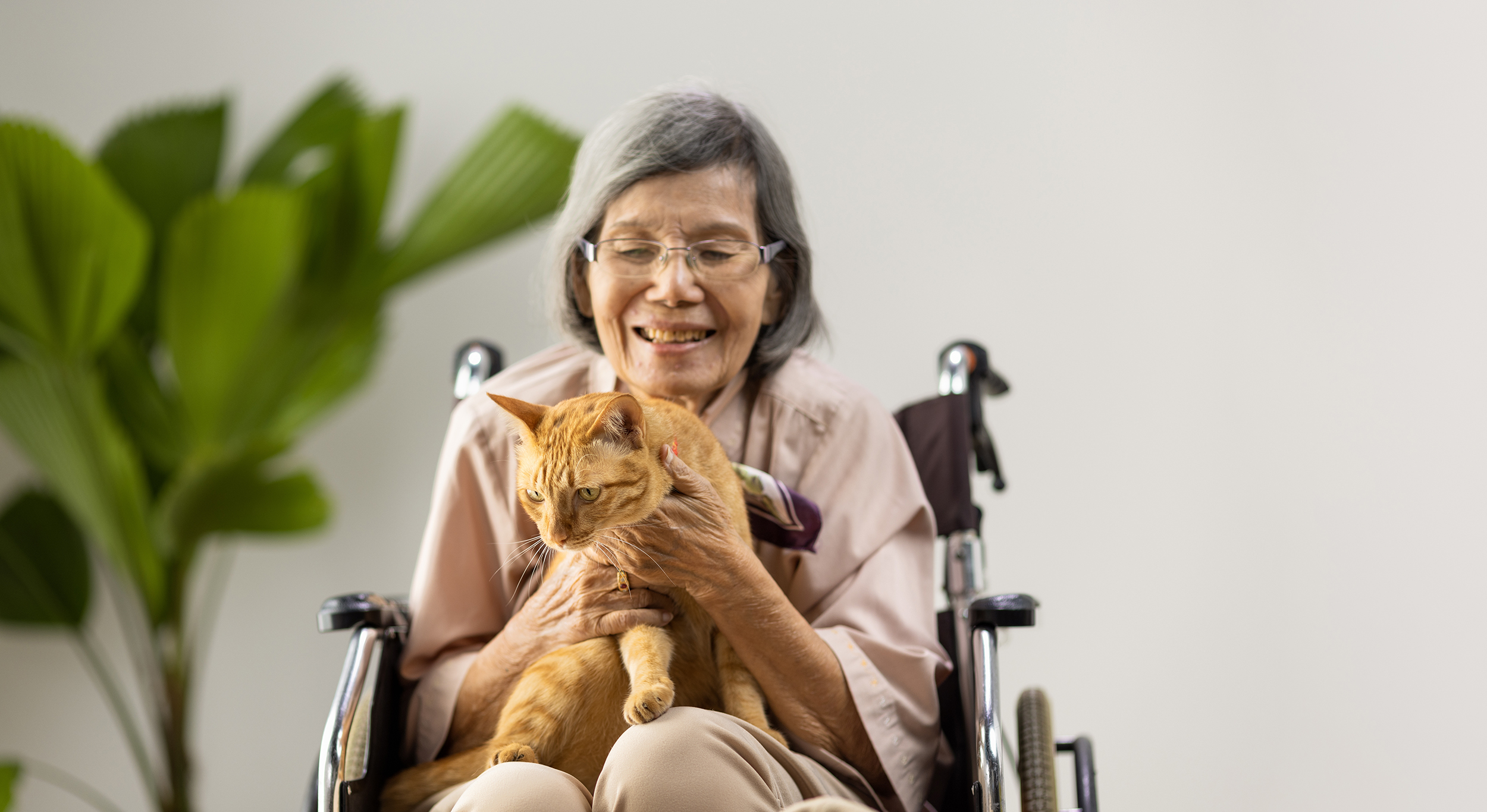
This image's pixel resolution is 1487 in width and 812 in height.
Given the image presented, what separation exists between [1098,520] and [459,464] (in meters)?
1.71

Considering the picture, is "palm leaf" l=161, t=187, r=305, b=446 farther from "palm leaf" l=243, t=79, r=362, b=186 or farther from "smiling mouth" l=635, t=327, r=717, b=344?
"smiling mouth" l=635, t=327, r=717, b=344

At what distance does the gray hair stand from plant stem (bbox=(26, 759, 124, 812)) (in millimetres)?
2516

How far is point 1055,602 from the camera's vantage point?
8.46ft

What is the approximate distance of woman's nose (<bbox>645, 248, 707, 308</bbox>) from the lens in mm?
1292

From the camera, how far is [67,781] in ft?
9.80

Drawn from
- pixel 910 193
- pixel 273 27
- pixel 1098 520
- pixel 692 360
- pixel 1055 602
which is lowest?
pixel 1055 602

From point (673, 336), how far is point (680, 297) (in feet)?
0.20

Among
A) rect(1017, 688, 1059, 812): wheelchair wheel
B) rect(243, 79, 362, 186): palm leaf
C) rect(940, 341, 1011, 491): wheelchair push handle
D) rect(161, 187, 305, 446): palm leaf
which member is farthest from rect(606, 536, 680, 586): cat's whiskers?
rect(243, 79, 362, 186): palm leaf

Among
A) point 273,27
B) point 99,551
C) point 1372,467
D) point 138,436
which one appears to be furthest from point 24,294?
point 1372,467

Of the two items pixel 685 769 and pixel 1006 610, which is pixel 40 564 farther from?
pixel 1006 610

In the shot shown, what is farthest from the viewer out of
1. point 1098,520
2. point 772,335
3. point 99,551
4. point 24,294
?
point 99,551

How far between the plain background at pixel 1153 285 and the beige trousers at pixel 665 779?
1.64 m

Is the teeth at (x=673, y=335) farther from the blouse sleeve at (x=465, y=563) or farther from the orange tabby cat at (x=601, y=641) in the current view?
the blouse sleeve at (x=465, y=563)

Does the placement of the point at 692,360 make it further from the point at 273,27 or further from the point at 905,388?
the point at 273,27
